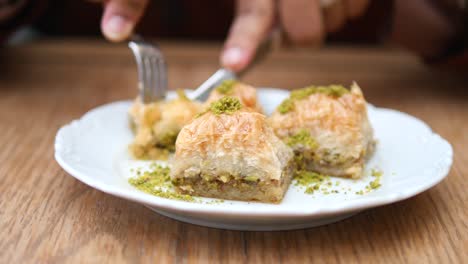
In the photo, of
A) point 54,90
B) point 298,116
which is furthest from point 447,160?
point 54,90

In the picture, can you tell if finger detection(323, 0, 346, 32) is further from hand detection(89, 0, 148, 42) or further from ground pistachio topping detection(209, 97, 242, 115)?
ground pistachio topping detection(209, 97, 242, 115)

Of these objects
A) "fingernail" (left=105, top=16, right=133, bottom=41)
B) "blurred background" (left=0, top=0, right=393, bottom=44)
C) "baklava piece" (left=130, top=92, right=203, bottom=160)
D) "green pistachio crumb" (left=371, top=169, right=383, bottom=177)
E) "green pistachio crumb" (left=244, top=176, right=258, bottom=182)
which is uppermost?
"green pistachio crumb" (left=244, top=176, right=258, bottom=182)

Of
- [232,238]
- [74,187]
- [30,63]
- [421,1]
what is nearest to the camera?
[232,238]

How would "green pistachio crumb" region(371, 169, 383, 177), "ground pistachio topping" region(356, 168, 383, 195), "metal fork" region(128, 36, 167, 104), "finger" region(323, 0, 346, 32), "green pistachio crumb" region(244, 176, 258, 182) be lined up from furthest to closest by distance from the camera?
"finger" region(323, 0, 346, 32), "metal fork" region(128, 36, 167, 104), "green pistachio crumb" region(371, 169, 383, 177), "ground pistachio topping" region(356, 168, 383, 195), "green pistachio crumb" region(244, 176, 258, 182)

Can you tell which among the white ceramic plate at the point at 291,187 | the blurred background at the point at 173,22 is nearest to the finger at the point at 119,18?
the white ceramic plate at the point at 291,187

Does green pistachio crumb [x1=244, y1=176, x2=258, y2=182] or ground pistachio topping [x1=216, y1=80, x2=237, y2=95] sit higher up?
green pistachio crumb [x1=244, y1=176, x2=258, y2=182]

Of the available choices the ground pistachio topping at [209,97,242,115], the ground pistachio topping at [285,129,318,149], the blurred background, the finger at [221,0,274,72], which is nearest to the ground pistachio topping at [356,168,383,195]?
the ground pistachio topping at [285,129,318,149]

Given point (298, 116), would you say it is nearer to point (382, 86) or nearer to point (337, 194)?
point (337, 194)

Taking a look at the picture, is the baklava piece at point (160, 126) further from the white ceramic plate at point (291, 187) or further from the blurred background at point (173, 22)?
the blurred background at point (173, 22)
